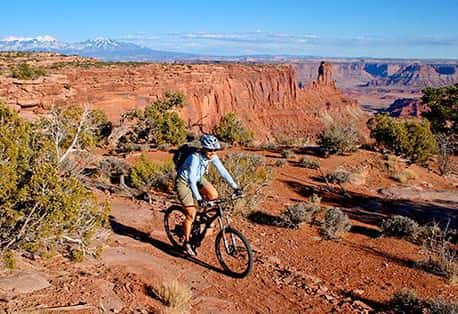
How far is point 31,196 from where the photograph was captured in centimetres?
474

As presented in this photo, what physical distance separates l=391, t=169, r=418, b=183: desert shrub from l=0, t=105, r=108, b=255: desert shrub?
13183 mm

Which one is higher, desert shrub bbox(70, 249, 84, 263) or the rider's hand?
the rider's hand

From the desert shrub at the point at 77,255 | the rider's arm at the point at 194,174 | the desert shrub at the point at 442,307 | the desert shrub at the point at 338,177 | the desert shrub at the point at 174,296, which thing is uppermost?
the rider's arm at the point at 194,174

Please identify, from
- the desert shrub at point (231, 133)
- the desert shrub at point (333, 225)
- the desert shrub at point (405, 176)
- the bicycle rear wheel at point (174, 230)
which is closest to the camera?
the bicycle rear wheel at point (174, 230)

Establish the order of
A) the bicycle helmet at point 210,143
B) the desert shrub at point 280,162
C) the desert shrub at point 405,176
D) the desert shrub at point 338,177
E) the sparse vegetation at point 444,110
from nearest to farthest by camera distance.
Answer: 1. the bicycle helmet at point 210,143
2. the desert shrub at point 338,177
3. the desert shrub at point 280,162
4. the desert shrub at point 405,176
5. the sparse vegetation at point 444,110

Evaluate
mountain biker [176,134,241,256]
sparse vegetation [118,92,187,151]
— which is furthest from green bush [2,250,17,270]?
sparse vegetation [118,92,187,151]

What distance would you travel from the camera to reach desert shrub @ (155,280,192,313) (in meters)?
4.56

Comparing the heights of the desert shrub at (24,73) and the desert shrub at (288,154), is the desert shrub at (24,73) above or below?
above

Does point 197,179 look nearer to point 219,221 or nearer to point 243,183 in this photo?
point 219,221

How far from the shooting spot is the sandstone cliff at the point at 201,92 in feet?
108

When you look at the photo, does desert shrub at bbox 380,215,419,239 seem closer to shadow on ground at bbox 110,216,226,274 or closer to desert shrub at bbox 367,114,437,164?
shadow on ground at bbox 110,216,226,274

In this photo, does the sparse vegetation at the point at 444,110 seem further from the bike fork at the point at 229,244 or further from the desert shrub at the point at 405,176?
the bike fork at the point at 229,244

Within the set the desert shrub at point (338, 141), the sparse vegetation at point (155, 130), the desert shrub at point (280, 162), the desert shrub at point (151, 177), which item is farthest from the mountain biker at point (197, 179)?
the sparse vegetation at point (155, 130)

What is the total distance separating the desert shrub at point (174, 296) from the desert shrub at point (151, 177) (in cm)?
530
